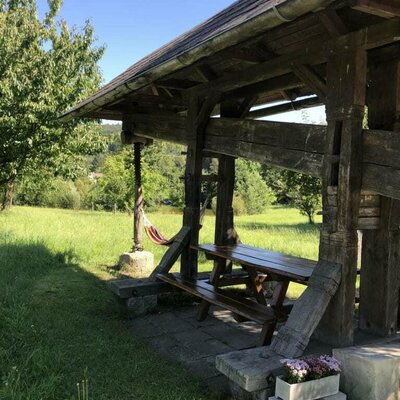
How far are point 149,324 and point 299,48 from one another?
347cm

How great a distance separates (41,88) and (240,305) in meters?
12.7

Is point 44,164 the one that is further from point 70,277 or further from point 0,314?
point 0,314

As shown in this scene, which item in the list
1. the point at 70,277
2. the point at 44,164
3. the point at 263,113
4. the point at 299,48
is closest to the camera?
the point at 299,48

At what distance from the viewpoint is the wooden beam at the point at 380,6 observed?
2408 mm

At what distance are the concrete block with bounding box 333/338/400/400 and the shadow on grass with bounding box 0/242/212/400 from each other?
1151 millimetres

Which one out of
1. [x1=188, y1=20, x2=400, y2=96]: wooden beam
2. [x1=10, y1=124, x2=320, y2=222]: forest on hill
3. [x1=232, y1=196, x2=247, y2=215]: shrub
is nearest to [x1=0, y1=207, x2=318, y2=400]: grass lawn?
[x1=188, y1=20, x2=400, y2=96]: wooden beam

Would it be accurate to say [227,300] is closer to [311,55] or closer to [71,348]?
A: [71,348]

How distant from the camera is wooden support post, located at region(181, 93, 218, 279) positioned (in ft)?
17.2

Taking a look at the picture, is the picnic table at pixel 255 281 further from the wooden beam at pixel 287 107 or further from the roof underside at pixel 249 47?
the wooden beam at pixel 287 107

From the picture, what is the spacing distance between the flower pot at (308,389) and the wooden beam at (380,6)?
7.36ft

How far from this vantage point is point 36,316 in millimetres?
5066

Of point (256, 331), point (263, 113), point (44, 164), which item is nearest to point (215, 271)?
point (256, 331)

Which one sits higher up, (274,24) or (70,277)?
(274,24)

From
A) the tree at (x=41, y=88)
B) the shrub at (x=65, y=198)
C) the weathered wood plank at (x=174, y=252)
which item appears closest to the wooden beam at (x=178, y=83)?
the weathered wood plank at (x=174, y=252)
